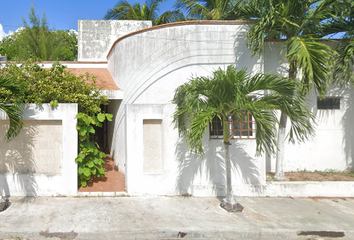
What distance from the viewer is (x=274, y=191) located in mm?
6047

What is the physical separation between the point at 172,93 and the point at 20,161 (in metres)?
4.20

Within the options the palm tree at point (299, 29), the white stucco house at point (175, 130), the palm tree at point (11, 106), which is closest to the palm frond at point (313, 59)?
the palm tree at point (299, 29)

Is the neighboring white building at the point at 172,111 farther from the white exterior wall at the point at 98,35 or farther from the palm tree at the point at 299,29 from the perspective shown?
the white exterior wall at the point at 98,35

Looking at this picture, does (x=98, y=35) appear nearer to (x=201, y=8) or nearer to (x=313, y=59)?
(x=201, y=8)

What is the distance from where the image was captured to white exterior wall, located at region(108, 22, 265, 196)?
5.74 meters

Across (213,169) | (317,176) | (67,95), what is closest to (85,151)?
(67,95)

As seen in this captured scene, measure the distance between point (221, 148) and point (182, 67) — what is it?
8.16 feet

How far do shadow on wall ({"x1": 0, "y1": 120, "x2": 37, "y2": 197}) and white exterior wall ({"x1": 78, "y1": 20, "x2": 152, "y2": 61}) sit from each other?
6.13 metres

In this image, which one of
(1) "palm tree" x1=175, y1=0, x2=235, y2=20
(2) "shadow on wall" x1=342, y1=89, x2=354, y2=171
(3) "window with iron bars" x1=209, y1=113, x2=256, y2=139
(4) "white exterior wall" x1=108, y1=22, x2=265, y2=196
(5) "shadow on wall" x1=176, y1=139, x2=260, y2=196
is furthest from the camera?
(1) "palm tree" x1=175, y1=0, x2=235, y2=20

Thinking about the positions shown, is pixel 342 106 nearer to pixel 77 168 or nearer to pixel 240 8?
pixel 240 8

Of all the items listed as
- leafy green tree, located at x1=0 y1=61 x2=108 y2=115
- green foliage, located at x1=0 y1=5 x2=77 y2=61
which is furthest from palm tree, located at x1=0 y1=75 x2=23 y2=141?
green foliage, located at x1=0 y1=5 x2=77 y2=61

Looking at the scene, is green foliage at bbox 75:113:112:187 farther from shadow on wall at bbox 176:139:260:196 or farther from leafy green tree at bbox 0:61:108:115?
shadow on wall at bbox 176:139:260:196

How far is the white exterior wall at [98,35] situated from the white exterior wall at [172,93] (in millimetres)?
4162

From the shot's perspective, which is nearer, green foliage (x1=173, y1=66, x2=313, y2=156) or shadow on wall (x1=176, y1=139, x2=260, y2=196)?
green foliage (x1=173, y1=66, x2=313, y2=156)
